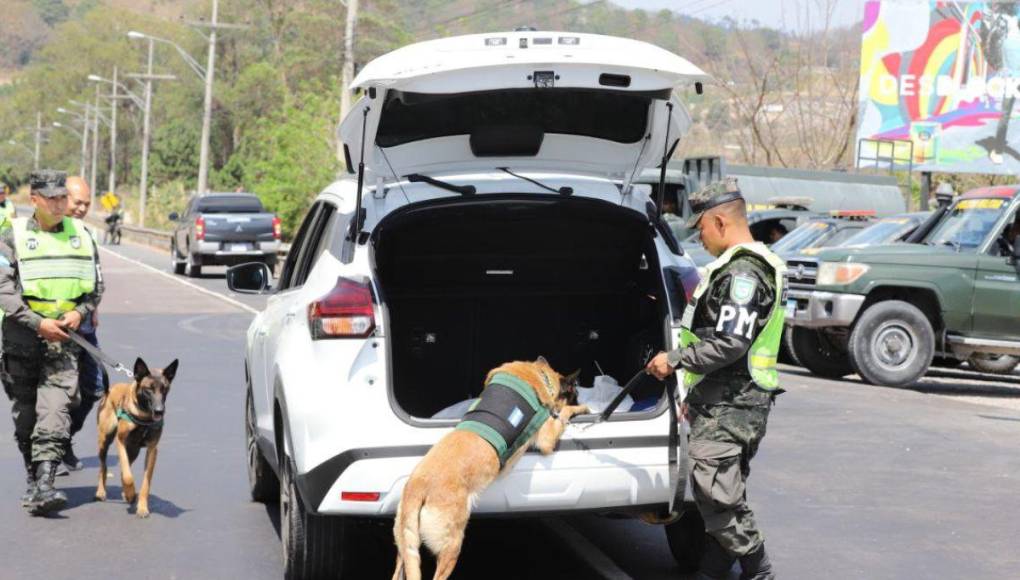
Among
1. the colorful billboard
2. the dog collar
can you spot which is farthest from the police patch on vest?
the colorful billboard

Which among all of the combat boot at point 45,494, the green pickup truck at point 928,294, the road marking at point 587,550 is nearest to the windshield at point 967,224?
the green pickup truck at point 928,294

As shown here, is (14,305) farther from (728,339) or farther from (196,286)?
(196,286)

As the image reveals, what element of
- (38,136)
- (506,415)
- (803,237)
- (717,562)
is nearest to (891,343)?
(803,237)

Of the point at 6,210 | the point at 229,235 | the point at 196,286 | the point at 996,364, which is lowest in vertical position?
the point at 196,286

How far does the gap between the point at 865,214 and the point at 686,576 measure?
13.7 metres

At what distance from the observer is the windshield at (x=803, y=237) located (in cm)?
1845

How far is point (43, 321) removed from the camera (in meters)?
8.00

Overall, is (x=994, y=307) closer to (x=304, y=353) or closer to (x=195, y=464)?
(x=195, y=464)

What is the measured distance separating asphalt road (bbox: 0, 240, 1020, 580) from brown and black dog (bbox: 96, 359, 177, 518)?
0.20 meters

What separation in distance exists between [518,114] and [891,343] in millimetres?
9466

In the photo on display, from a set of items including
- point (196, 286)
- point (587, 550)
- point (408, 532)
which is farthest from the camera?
point (196, 286)

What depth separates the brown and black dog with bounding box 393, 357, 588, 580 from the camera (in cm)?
549

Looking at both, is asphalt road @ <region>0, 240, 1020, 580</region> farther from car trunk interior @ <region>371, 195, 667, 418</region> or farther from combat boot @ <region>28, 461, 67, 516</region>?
car trunk interior @ <region>371, 195, 667, 418</region>

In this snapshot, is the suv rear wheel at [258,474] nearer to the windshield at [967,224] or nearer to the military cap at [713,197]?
the military cap at [713,197]
